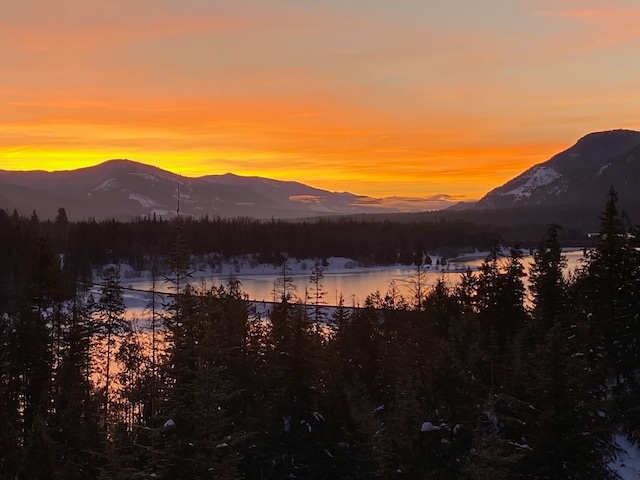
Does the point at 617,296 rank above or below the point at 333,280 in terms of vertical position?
above

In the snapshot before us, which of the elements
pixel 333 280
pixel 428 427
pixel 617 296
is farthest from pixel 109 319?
pixel 333 280

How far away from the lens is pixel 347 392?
20016 mm

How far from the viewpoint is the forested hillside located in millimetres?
11875

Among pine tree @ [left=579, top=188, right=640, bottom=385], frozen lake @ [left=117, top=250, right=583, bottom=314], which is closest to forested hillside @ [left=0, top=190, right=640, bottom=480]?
pine tree @ [left=579, top=188, right=640, bottom=385]

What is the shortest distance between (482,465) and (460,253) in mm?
164691

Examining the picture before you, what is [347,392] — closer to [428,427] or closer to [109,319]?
[428,427]

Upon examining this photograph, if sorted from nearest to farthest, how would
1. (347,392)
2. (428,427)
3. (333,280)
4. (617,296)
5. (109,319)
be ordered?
(428,427), (347,392), (617,296), (109,319), (333,280)

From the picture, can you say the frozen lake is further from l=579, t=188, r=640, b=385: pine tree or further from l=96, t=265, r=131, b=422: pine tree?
l=579, t=188, r=640, b=385: pine tree

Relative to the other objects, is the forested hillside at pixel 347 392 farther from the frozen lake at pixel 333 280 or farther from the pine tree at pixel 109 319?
the frozen lake at pixel 333 280

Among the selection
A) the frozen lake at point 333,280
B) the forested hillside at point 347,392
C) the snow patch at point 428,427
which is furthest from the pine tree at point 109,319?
the frozen lake at point 333,280

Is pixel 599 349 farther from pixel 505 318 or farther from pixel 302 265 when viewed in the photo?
pixel 302 265

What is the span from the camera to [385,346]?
1416 inches

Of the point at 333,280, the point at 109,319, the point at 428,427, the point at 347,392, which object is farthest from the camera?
the point at 333,280

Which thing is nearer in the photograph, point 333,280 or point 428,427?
point 428,427
